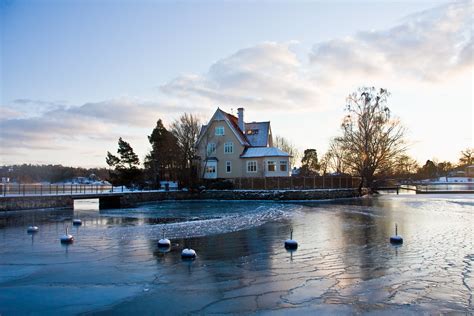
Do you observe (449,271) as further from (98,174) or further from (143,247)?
(98,174)

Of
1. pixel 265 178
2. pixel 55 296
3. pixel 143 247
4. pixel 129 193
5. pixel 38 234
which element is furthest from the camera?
pixel 265 178

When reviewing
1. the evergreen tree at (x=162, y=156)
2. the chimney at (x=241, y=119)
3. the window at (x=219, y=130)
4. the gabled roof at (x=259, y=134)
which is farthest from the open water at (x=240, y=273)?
the chimney at (x=241, y=119)

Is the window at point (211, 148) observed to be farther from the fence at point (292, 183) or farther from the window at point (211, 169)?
the fence at point (292, 183)

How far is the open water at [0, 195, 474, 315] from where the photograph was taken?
24.7 ft

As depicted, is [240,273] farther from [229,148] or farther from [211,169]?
[211,169]

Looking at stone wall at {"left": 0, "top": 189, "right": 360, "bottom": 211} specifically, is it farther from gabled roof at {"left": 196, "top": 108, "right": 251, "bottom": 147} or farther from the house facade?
gabled roof at {"left": 196, "top": 108, "right": 251, "bottom": 147}

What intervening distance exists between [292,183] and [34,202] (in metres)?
26.6

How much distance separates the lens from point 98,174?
4195 inches

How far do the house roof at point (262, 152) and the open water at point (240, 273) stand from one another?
32139 millimetres

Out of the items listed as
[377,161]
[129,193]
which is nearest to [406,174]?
[377,161]

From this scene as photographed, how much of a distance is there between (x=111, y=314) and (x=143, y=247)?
691 centimetres

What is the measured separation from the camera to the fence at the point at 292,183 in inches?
1806

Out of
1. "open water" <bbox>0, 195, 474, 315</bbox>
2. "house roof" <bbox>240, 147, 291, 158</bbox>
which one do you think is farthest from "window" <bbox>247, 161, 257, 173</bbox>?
"open water" <bbox>0, 195, 474, 315</bbox>

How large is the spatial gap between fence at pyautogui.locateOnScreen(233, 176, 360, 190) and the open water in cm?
2808
